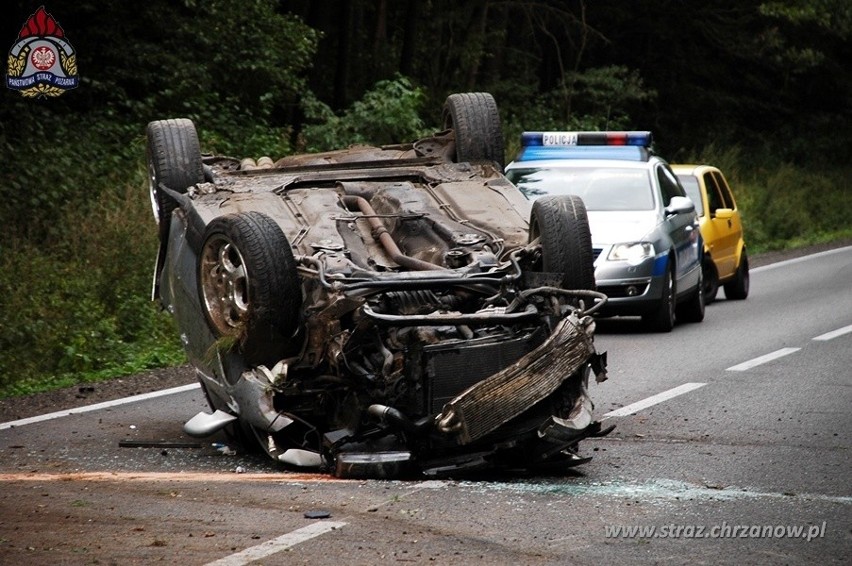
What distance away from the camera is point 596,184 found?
14.8 metres

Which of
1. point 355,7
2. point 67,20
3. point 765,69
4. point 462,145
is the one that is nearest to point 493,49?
point 355,7

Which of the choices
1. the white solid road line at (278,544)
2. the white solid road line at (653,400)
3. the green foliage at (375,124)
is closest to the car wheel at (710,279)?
the white solid road line at (653,400)

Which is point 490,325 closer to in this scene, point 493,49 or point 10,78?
point 10,78

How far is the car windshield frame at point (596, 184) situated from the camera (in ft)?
47.7

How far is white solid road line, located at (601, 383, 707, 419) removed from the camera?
9.55 m

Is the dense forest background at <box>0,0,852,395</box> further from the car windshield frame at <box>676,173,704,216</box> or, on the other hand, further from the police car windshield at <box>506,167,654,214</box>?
the car windshield frame at <box>676,173,704,216</box>

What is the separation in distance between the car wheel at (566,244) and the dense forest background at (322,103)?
5089 mm

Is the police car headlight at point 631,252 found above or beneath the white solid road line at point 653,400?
above

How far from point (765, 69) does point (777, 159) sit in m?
4.93

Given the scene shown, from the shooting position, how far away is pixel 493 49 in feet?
112

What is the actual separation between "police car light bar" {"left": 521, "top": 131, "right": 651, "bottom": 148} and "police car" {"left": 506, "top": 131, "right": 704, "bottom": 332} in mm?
11

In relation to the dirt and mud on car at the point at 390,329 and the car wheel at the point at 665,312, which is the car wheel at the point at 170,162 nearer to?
the dirt and mud on car at the point at 390,329

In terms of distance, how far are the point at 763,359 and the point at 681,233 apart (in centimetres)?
275

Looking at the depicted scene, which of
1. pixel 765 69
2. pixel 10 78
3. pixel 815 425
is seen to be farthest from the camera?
pixel 765 69
